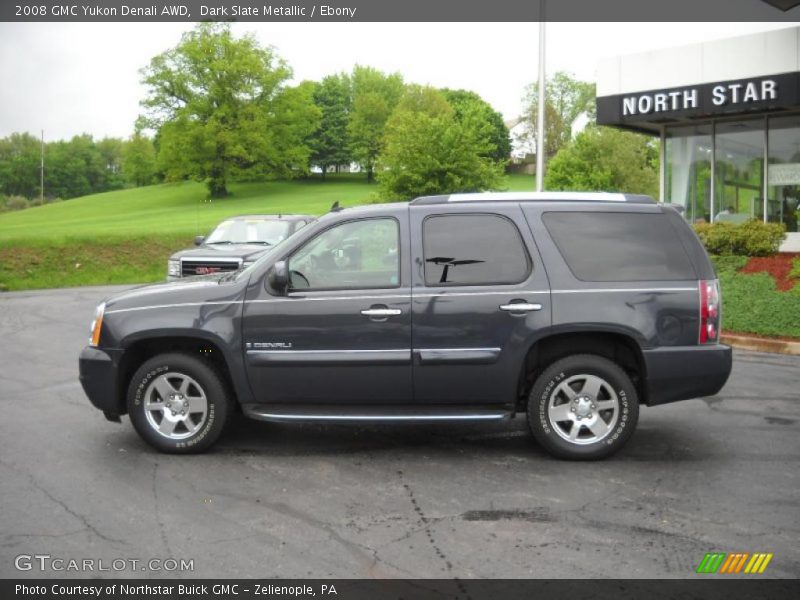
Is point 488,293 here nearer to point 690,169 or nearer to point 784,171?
point 784,171

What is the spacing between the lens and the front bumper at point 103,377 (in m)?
6.18

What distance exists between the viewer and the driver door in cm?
594

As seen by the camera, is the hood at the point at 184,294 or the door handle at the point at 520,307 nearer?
the door handle at the point at 520,307

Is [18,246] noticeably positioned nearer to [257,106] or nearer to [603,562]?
[603,562]

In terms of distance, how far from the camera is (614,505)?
5.05 meters

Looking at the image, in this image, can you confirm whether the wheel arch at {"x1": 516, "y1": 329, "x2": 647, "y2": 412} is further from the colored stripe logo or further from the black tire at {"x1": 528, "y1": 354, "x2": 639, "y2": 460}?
the colored stripe logo

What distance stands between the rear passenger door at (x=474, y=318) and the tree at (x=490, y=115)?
94.2 metres

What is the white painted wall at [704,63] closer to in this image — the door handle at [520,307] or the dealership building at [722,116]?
the dealership building at [722,116]

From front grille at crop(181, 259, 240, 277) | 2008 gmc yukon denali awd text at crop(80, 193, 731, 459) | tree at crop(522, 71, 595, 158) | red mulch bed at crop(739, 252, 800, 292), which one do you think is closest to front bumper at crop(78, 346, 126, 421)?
2008 gmc yukon denali awd text at crop(80, 193, 731, 459)

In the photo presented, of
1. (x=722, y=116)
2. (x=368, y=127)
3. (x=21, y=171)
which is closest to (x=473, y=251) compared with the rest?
(x=722, y=116)

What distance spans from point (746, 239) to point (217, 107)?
6411 centimetres

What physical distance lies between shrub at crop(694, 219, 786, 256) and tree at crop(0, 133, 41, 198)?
331 feet

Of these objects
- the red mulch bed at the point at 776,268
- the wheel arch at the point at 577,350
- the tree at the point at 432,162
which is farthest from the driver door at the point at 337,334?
the tree at the point at 432,162

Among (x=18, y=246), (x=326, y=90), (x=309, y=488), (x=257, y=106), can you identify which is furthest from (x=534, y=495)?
(x=326, y=90)
